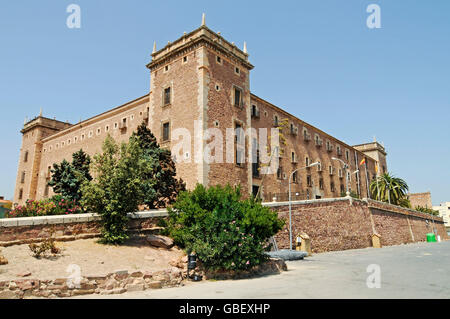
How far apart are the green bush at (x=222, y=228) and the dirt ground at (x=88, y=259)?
138 cm

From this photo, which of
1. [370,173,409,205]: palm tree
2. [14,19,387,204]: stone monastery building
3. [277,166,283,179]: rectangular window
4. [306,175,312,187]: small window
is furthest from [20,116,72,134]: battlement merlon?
[370,173,409,205]: palm tree

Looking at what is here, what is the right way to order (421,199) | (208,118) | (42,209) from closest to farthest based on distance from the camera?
(42,209), (208,118), (421,199)

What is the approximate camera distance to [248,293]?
929 centimetres

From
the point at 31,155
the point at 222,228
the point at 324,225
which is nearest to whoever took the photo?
the point at 222,228

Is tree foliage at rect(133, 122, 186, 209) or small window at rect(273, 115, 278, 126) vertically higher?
small window at rect(273, 115, 278, 126)

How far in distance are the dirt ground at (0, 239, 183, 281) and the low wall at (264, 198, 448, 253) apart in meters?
12.6

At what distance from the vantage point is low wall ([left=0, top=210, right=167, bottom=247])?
38.0 ft

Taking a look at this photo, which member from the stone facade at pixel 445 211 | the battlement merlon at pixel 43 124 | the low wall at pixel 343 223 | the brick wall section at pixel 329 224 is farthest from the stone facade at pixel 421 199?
the battlement merlon at pixel 43 124

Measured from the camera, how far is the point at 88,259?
456 inches

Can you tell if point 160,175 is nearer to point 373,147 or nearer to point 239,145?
point 239,145

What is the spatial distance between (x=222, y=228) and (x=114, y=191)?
4.85 m

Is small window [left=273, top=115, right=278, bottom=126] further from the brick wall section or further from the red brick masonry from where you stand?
the brick wall section

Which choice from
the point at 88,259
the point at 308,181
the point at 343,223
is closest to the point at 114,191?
the point at 88,259
